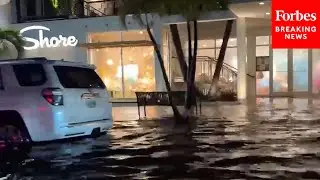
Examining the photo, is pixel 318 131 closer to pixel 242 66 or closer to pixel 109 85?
pixel 242 66

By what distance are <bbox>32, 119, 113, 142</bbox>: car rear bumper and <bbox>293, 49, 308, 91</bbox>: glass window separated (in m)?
21.7

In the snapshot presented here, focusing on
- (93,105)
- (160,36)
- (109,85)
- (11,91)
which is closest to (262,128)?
(93,105)

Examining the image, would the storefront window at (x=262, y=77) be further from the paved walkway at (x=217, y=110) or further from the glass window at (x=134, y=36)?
the glass window at (x=134, y=36)

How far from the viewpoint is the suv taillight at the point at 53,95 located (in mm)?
9547

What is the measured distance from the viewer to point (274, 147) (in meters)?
10.1

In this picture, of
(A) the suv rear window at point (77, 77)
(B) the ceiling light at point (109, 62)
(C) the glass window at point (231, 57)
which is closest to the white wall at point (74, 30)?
(B) the ceiling light at point (109, 62)

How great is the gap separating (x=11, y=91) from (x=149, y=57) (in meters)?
17.8

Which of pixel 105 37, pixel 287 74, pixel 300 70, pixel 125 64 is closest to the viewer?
pixel 105 37

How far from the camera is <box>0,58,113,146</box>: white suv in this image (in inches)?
377

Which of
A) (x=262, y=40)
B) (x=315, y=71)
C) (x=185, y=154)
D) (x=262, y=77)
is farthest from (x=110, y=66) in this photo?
(x=185, y=154)

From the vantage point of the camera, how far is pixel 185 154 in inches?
374

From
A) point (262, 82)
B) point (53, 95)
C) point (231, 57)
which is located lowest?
point (262, 82)

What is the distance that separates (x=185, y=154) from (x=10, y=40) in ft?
65.1

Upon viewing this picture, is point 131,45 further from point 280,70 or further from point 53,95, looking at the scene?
point 53,95
